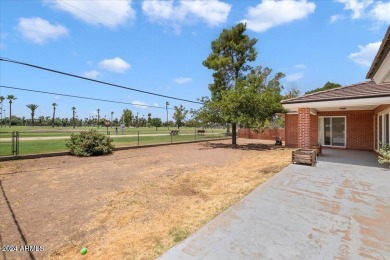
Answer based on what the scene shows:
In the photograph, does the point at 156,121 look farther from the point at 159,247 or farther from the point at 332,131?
the point at 159,247

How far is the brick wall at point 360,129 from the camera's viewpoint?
48.7ft

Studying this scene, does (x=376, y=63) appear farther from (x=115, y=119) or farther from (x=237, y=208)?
(x=115, y=119)

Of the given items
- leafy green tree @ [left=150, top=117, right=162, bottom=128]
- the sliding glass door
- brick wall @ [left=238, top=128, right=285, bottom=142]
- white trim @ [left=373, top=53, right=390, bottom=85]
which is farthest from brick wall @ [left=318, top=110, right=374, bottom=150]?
leafy green tree @ [left=150, top=117, right=162, bottom=128]

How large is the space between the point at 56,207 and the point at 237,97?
14175 mm

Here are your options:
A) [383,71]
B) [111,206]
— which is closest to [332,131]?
[383,71]

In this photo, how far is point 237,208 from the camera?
4.82 metres

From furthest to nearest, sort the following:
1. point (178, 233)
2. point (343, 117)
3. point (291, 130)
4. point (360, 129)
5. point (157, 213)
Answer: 1. point (291, 130)
2. point (343, 117)
3. point (360, 129)
4. point (157, 213)
5. point (178, 233)

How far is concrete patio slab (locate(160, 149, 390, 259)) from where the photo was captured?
3.24m

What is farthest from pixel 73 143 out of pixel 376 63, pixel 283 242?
pixel 376 63

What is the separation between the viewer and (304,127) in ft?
40.2

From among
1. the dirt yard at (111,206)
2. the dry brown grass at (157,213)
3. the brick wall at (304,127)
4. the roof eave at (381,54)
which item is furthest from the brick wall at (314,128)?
the roof eave at (381,54)

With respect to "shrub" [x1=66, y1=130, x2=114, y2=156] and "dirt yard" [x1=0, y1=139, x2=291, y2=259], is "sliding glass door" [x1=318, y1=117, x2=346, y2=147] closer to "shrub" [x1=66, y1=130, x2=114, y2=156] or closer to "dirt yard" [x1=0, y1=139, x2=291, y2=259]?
"dirt yard" [x1=0, y1=139, x2=291, y2=259]

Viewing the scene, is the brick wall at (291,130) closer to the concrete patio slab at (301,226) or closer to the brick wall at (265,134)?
the brick wall at (265,134)

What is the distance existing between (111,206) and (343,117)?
15.9 meters
